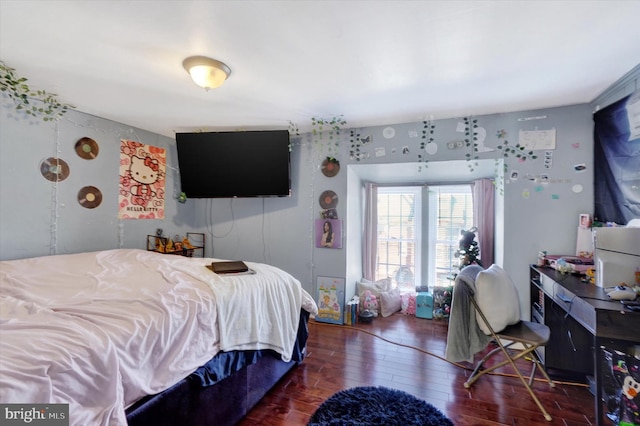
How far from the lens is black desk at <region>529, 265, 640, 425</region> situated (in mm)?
1532

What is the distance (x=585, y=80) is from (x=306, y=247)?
3.08 meters

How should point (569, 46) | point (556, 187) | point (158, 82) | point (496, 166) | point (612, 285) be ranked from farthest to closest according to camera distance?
point (496, 166), point (556, 187), point (158, 82), point (612, 285), point (569, 46)

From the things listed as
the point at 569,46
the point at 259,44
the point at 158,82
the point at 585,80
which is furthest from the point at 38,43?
the point at 585,80

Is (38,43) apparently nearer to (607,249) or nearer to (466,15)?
(466,15)

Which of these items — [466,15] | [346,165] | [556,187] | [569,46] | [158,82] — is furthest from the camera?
[346,165]

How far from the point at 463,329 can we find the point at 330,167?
226 centimetres

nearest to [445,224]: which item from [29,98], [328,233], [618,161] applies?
[328,233]

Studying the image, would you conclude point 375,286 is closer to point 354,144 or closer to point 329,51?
point 354,144

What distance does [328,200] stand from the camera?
3.63m

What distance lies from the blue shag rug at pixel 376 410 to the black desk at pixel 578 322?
3.00ft

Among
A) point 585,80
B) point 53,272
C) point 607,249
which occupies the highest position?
point 585,80

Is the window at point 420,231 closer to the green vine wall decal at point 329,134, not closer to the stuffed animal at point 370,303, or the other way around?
the stuffed animal at point 370,303

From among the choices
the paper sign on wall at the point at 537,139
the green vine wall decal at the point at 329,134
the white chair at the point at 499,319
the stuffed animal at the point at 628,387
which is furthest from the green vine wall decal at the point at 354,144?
the stuffed animal at the point at 628,387

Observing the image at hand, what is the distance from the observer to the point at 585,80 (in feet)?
7.18
